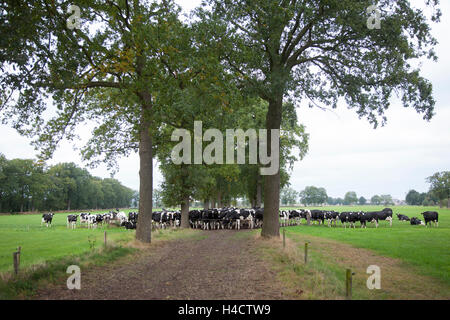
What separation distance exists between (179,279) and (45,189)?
288 feet

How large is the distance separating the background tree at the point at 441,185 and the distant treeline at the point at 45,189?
10843 centimetres

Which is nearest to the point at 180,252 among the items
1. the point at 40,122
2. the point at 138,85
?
the point at 138,85

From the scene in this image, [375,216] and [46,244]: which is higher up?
[375,216]

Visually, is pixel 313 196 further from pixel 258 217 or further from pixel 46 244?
pixel 46 244

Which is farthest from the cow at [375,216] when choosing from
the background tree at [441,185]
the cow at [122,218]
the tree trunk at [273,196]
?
the background tree at [441,185]

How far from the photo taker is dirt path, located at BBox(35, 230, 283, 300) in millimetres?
7398

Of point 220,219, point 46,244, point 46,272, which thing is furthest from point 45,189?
point 46,272

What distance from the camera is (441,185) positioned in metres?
103

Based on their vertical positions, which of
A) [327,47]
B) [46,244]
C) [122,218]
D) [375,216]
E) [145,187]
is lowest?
[122,218]

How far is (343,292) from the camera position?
24.5ft

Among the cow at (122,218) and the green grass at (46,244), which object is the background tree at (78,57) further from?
the cow at (122,218)
